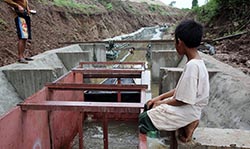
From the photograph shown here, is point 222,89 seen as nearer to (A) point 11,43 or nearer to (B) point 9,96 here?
(B) point 9,96

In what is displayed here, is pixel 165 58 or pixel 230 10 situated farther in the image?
pixel 230 10

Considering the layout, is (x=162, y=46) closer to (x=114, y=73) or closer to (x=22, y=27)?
(x=114, y=73)

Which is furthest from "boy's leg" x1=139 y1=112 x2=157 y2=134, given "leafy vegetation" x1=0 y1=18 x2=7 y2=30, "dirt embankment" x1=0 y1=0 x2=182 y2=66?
"leafy vegetation" x1=0 y1=18 x2=7 y2=30

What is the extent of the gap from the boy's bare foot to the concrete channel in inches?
2.0

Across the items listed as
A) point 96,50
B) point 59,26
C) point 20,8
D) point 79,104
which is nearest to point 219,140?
point 79,104

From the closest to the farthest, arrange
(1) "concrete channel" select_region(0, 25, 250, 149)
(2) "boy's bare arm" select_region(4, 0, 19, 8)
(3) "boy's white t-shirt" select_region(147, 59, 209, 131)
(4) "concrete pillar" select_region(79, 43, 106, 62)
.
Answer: (3) "boy's white t-shirt" select_region(147, 59, 209, 131)
(1) "concrete channel" select_region(0, 25, 250, 149)
(2) "boy's bare arm" select_region(4, 0, 19, 8)
(4) "concrete pillar" select_region(79, 43, 106, 62)

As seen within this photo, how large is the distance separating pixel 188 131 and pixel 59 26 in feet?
39.8

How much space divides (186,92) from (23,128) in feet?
8.65

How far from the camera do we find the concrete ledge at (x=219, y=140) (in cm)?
203

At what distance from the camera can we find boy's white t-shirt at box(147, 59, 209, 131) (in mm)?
1754

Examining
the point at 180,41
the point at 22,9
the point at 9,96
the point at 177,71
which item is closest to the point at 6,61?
the point at 9,96

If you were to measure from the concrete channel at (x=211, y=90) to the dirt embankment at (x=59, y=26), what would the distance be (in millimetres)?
1160

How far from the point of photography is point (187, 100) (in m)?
1.77

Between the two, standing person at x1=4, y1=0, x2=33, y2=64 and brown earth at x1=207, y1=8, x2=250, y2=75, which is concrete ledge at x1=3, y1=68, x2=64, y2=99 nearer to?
standing person at x1=4, y1=0, x2=33, y2=64
